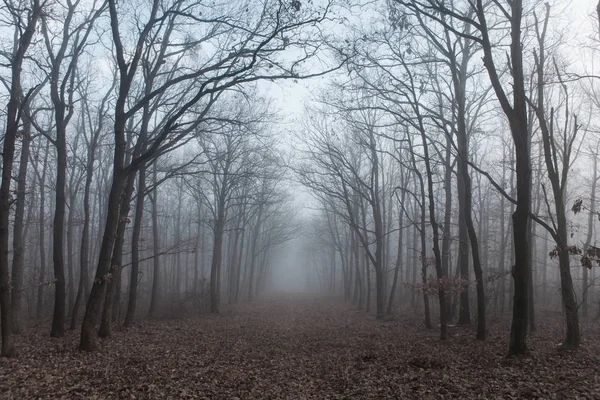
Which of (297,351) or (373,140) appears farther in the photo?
(373,140)

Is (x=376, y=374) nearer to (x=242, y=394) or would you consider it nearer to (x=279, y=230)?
(x=242, y=394)

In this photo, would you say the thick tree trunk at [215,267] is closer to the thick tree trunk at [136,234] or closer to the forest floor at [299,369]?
the thick tree trunk at [136,234]

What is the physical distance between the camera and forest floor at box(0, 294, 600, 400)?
7125 millimetres

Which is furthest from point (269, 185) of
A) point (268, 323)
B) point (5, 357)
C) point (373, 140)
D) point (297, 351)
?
point (5, 357)

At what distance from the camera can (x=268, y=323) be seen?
19.0 metres

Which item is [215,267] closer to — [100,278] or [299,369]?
[100,278]

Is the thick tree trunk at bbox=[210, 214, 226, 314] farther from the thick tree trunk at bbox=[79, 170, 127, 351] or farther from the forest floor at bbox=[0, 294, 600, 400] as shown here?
the thick tree trunk at bbox=[79, 170, 127, 351]

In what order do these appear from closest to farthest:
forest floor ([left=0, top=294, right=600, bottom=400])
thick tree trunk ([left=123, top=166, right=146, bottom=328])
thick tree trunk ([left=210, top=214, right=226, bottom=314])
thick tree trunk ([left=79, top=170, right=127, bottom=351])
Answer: forest floor ([left=0, top=294, right=600, bottom=400])
thick tree trunk ([left=79, top=170, right=127, bottom=351])
thick tree trunk ([left=123, top=166, right=146, bottom=328])
thick tree trunk ([left=210, top=214, right=226, bottom=314])

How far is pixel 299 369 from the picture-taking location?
946 cm

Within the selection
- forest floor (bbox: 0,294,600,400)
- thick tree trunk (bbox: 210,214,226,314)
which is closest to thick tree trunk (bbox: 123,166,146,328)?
forest floor (bbox: 0,294,600,400)

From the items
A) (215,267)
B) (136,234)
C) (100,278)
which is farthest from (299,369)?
(215,267)

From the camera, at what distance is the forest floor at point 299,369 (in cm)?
712

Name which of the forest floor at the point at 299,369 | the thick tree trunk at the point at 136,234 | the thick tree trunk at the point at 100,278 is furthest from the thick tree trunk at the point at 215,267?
the thick tree trunk at the point at 100,278

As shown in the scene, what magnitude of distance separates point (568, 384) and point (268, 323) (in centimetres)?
1331
